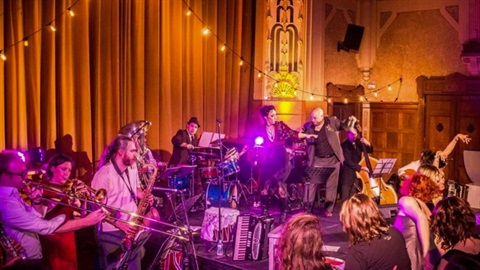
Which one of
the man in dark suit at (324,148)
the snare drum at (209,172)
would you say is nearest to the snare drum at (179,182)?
the snare drum at (209,172)

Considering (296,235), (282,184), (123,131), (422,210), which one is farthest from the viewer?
(282,184)

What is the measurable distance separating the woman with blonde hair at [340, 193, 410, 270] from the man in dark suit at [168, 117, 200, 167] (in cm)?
585

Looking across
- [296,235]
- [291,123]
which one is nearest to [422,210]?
[296,235]

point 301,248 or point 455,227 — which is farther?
point 455,227

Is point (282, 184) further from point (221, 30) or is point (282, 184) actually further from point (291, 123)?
point (221, 30)

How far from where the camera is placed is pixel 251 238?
6.38 metres

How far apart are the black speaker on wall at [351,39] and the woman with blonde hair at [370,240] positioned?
9.47 metres

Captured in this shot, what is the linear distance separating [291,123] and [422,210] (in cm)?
695

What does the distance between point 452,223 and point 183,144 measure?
5.88 metres

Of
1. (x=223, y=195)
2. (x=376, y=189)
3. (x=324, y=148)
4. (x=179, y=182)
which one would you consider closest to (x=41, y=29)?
(x=179, y=182)

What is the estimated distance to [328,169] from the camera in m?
8.16

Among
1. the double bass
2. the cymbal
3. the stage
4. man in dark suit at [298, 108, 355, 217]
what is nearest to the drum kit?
the stage

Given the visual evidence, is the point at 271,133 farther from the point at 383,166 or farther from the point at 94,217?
the point at 94,217

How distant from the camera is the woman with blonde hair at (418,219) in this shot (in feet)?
14.7
